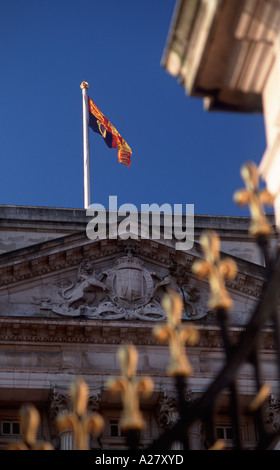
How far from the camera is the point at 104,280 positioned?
94.2 feet

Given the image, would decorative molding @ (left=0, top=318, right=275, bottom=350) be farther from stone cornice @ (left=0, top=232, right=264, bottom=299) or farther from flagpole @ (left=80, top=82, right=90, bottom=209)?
flagpole @ (left=80, top=82, right=90, bottom=209)

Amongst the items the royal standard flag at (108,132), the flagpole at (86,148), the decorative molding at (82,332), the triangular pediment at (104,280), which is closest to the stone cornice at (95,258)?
the triangular pediment at (104,280)

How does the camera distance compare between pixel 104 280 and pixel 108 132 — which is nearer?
pixel 104 280

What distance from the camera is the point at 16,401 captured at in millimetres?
27344

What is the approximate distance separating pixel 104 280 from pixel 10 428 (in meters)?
4.67

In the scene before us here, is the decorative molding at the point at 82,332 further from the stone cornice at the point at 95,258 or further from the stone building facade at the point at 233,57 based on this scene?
the stone building facade at the point at 233,57

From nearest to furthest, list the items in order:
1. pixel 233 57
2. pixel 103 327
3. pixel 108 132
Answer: pixel 233 57
pixel 103 327
pixel 108 132

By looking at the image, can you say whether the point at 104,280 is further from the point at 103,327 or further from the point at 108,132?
the point at 108,132

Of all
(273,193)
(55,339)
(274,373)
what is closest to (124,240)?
(55,339)

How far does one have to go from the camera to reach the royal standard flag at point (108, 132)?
38.1 meters

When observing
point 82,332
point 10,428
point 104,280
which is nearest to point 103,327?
point 82,332

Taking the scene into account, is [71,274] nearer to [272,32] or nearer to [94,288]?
[94,288]

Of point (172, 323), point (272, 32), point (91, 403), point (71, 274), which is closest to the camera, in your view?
point (172, 323)

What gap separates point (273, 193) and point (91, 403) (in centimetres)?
1964
